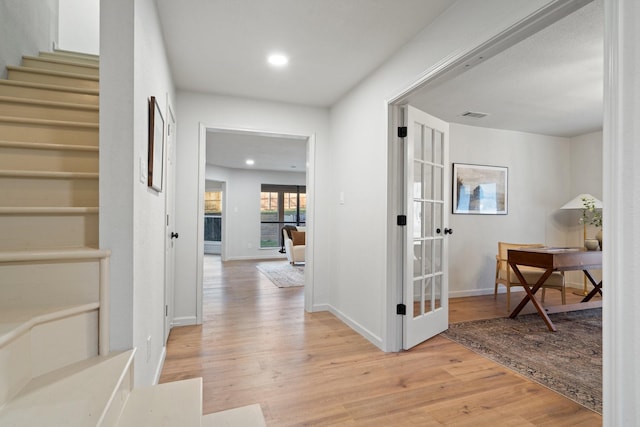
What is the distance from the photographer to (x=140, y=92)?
152 cm

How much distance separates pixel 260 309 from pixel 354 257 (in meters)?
1.42

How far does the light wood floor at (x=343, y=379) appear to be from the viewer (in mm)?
1774

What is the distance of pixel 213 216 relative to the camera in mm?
9391

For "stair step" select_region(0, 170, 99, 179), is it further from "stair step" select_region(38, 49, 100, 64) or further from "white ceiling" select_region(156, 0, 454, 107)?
"stair step" select_region(38, 49, 100, 64)

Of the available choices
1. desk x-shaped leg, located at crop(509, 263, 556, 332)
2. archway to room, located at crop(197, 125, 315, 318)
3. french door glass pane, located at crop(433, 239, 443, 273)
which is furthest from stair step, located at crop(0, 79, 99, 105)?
desk x-shaped leg, located at crop(509, 263, 556, 332)

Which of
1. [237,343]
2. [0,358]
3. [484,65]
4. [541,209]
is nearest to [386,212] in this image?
[484,65]

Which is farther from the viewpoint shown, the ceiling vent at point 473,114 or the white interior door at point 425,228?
the ceiling vent at point 473,114

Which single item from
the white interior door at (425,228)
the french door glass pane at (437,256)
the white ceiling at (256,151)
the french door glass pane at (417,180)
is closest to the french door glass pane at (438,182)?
the white interior door at (425,228)

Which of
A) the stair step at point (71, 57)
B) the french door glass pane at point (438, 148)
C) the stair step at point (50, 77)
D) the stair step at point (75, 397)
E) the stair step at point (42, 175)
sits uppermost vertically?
the stair step at point (71, 57)

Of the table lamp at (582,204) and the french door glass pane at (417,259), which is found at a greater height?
the table lamp at (582,204)

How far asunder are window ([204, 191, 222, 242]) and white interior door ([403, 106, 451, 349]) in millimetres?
7510

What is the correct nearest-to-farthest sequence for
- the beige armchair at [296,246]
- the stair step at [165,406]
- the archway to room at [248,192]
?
the stair step at [165,406] < the archway to room at [248,192] < the beige armchair at [296,246]

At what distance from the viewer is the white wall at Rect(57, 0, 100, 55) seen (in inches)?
143

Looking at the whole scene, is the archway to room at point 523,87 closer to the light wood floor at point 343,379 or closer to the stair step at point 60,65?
the light wood floor at point 343,379
